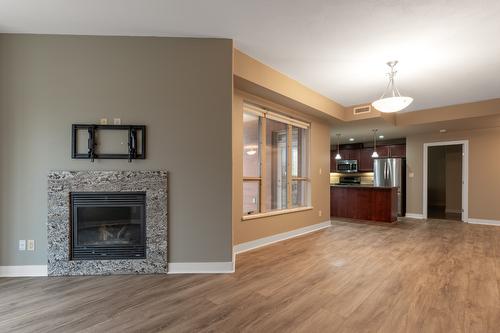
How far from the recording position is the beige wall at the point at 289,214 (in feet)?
12.5

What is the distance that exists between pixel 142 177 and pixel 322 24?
270 centimetres

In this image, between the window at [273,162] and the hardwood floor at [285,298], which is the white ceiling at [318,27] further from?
the hardwood floor at [285,298]

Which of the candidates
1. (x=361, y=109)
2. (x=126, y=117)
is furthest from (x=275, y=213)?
(x=361, y=109)

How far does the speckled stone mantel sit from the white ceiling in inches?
66.9

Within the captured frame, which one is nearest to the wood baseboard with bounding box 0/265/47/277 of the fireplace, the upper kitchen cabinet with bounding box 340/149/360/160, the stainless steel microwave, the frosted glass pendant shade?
the fireplace

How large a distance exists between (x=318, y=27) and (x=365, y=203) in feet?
17.5

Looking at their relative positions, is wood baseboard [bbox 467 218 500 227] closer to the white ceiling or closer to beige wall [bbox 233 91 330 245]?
beige wall [bbox 233 91 330 245]

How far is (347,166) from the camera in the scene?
9367 mm

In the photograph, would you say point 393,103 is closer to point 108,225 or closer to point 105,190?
point 105,190

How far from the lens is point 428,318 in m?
2.09

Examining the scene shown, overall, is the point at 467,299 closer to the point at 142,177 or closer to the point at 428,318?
the point at 428,318

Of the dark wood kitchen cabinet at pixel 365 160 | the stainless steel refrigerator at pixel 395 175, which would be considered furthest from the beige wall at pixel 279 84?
the dark wood kitchen cabinet at pixel 365 160

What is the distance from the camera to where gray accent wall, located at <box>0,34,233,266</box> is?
290 cm

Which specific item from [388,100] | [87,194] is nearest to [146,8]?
[87,194]
